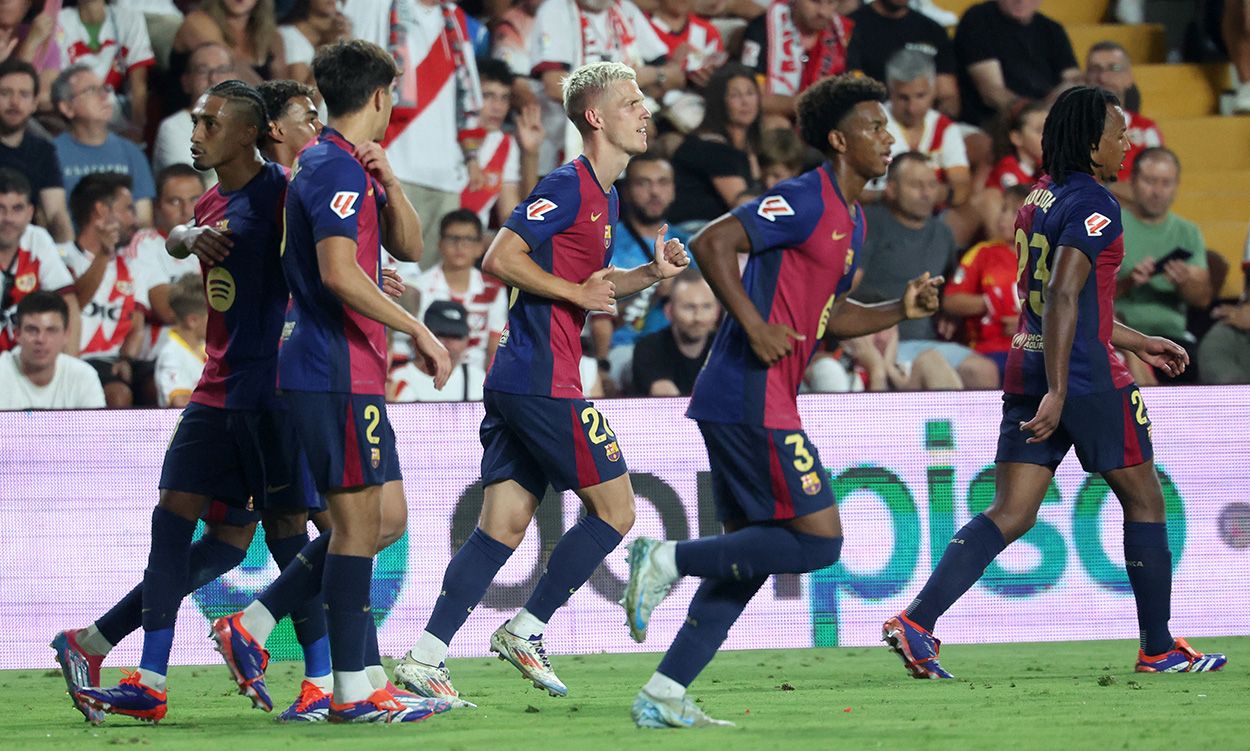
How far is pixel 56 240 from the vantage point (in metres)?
10.4

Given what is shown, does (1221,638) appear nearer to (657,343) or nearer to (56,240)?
(657,343)

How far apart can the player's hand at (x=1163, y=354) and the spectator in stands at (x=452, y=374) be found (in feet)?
13.5

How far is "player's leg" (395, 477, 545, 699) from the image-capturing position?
5.97 meters

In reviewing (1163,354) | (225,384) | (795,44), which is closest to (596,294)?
(225,384)

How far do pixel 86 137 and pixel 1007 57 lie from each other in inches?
257

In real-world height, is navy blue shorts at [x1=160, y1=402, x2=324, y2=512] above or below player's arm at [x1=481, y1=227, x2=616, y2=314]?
below

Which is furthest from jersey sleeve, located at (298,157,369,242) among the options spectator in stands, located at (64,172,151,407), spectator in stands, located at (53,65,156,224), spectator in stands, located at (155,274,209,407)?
spectator in stands, located at (53,65,156,224)

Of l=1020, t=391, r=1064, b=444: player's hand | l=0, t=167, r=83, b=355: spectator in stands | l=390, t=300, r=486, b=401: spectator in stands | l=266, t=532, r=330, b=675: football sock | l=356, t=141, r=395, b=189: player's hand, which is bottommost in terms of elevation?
l=266, t=532, r=330, b=675: football sock

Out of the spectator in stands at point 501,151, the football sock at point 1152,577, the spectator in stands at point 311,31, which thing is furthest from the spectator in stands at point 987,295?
the spectator in stands at point 311,31

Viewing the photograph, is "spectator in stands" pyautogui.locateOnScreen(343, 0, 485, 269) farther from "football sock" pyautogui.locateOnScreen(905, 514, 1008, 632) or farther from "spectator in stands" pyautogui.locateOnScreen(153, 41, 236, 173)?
"football sock" pyautogui.locateOnScreen(905, 514, 1008, 632)

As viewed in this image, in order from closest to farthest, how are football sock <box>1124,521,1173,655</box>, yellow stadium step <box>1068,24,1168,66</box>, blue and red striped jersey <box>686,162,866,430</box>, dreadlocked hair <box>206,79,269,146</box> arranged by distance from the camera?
blue and red striped jersey <box>686,162,866,430</box>
dreadlocked hair <box>206,79,269,146</box>
football sock <box>1124,521,1173,655</box>
yellow stadium step <box>1068,24,1168,66</box>

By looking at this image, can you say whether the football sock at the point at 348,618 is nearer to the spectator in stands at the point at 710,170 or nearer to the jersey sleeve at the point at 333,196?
the jersey sleeve at the point at 333,196

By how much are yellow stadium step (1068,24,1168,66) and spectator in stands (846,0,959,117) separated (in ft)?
7.35

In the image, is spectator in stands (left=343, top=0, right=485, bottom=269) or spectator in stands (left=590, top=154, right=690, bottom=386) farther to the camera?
spectator in stands (left=343, top=0, right=485, bottom=269)
